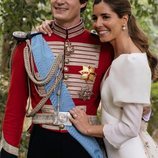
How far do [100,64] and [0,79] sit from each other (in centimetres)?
190

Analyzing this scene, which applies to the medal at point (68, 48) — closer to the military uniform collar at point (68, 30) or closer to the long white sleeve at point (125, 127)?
the military uniform collar at point (68, 30)

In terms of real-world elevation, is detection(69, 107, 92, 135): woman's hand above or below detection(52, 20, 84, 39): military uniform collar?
below

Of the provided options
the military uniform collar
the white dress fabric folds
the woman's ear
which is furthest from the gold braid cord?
the woman's ear

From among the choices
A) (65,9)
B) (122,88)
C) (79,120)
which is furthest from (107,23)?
(79,120)

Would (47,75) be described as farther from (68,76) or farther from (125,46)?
(125,46)

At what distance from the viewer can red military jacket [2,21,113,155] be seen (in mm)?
2205

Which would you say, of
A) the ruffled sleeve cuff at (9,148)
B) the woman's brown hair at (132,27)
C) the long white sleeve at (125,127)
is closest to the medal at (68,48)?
the woman's brown hair at (132,27)

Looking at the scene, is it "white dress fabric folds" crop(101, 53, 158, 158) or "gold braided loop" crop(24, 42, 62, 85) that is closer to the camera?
"white dress fabric folds" crop(101, 53, 158, 158)

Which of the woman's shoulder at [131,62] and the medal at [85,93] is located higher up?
the woman's shoulder at [131,62]

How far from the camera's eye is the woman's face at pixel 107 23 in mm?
2148

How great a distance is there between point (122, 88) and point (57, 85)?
302 mm

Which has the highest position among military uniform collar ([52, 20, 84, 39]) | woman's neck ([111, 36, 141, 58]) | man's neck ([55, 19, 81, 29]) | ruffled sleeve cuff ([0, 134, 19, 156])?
man's neck ([55, 19, 81, 29])

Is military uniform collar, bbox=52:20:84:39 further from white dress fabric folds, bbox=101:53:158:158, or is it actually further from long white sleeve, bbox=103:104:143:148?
long white sleeve, bbox=103:104:143:148

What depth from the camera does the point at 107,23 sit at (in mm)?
2146
